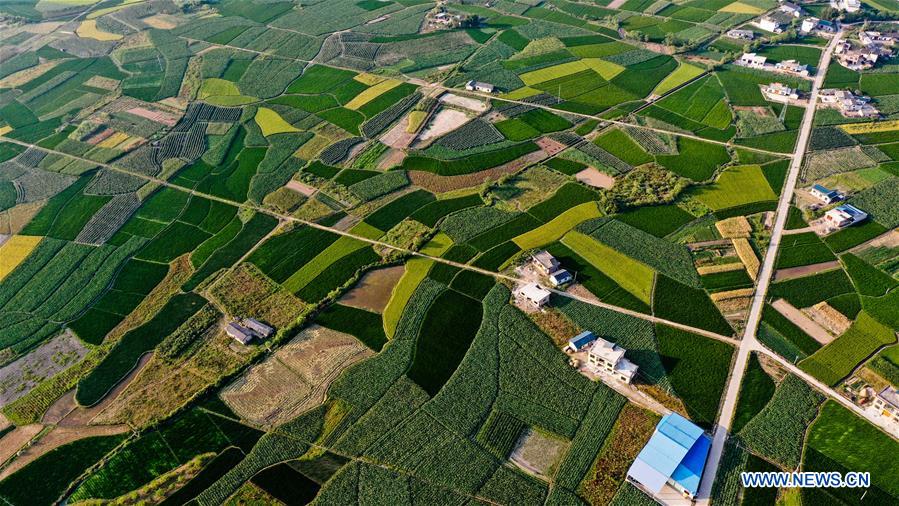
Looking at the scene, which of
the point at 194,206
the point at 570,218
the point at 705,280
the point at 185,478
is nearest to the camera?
the point at 185,478

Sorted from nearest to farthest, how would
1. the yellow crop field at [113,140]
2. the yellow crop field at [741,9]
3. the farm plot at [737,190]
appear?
1. the farm plot at [737,190]
2. the yellow crop field at [113,140]
3. the yellow crop field at [741,9]

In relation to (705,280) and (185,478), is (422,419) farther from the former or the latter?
(705,280)

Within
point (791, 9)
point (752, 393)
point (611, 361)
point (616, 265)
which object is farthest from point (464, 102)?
point (791, 9)

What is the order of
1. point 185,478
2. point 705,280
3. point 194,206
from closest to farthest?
1. point 185,478
2. point 705,280
3. point 194,206

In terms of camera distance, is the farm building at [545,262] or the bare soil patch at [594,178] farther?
the bare soil patch at [594,178]

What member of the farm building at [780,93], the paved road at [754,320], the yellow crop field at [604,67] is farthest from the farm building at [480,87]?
the paved road at [754,320]

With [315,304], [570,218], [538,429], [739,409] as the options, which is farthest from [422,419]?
[570,218]

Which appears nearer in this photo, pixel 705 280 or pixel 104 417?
pixel 104 417

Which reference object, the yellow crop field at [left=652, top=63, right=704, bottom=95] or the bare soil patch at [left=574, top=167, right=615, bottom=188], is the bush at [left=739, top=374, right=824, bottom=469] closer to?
the bare soil patch at [left=574, top=167, right=615, bottom=188]

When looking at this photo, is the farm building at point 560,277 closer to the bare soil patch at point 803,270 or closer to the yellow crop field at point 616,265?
the yellow crop field at point 616,265
